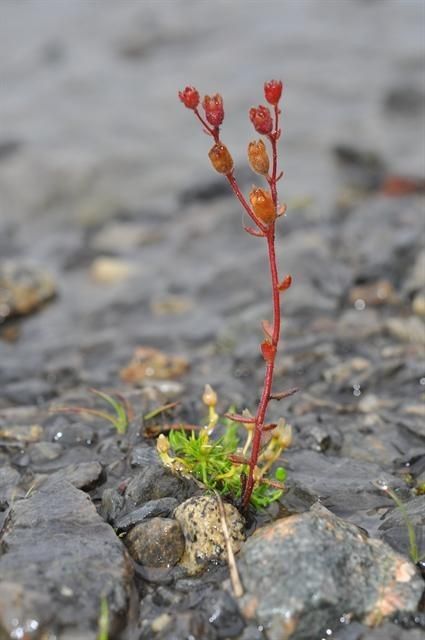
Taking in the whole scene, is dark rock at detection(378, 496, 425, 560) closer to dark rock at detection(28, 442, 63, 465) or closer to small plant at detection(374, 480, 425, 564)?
small plant at detection(374, 480, 425, 564)

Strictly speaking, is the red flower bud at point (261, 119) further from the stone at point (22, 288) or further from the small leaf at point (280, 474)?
the stone at point (22, 288)

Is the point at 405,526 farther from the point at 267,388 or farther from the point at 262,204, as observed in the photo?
the point at 262,204

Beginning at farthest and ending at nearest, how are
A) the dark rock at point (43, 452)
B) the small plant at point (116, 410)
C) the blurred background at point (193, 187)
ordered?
the blurred background at point (193, 187) < the small plant at point (116, 410) < the dark rock at point (43, 452)

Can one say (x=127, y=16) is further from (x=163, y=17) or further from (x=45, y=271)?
(x=45, y=271)

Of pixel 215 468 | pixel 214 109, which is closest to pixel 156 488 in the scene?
pixel 215 468

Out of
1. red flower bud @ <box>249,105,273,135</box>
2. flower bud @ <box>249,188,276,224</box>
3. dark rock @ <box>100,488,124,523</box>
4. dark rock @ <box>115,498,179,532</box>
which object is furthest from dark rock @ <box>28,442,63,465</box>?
red flower bud @ <box>249,105,273,135</box>

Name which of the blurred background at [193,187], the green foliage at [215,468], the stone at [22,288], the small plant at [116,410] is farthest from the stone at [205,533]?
the stone at [22,288]

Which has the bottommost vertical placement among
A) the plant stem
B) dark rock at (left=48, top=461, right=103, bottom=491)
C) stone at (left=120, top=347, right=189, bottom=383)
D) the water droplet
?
stone at (left=120, top=347, right=189, bottom=383)
